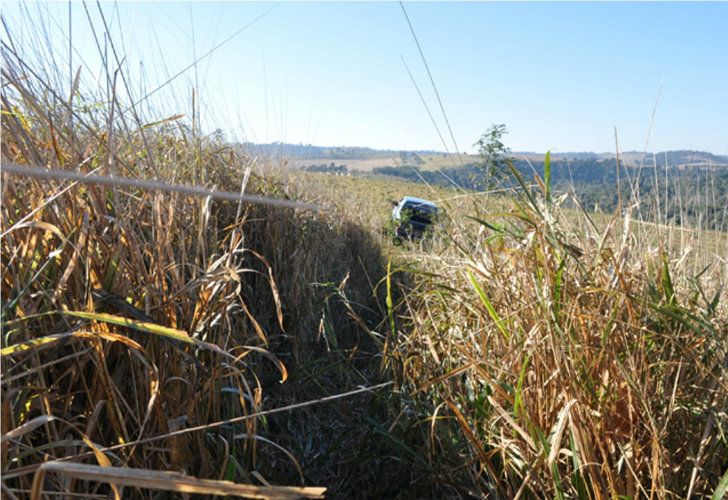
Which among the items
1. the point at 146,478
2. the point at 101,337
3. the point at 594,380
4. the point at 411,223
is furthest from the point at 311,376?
the point at 411,223

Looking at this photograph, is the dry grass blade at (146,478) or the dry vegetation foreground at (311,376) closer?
the dry grass blade at (146,478)

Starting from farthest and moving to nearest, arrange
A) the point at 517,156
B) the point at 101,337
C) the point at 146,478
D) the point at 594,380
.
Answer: the point at 517,156
the point at 594,380
the point at 101,337
the point at 146,478

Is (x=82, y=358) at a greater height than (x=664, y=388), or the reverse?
(x=82, y=358)

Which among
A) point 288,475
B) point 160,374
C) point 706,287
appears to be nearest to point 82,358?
point 160,374

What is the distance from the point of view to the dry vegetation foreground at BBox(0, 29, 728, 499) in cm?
147

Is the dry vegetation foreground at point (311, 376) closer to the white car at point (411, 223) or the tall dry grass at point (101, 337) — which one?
the tall dry grass at point (101, 337)

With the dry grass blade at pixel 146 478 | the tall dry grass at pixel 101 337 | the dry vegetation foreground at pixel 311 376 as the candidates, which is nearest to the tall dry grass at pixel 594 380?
the dry vegetation foreground at pixel 311 376

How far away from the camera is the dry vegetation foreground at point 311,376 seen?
147cm

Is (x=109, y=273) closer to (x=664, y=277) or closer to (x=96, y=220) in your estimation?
(x=96, y=220)

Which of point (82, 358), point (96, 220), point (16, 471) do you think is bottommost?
point (16, 471)

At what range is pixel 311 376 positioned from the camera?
9.30 ft

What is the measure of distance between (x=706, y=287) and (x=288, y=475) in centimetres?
188

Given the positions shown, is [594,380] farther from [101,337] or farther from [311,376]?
[101,337]

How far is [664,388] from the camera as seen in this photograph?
76.5 inches
